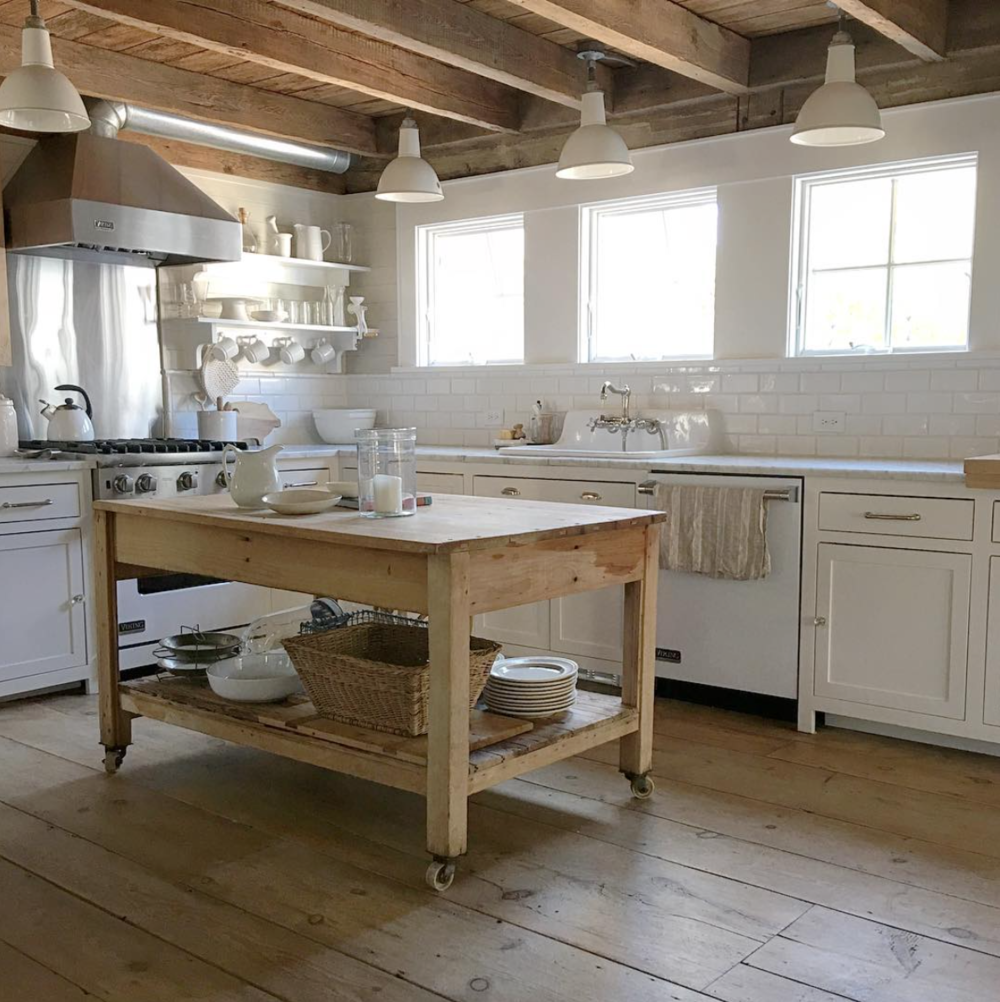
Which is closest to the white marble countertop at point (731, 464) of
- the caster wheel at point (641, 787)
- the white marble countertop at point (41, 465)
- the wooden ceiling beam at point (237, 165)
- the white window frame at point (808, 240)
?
the white marble countertop at point (41, 465)

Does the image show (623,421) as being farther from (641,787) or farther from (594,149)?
(641,787)

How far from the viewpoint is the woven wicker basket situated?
8.93 feet

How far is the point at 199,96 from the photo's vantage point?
4.96m

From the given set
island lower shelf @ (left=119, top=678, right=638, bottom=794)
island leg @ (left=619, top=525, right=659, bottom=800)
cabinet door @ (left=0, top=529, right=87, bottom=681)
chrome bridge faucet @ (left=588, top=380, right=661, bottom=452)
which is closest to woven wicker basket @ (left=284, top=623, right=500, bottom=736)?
island lower shelf @ (left=119, top=678, right=638, bottom=794)

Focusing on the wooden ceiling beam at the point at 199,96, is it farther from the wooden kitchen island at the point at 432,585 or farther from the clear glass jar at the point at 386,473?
the clear glass jar at the point at 386,473

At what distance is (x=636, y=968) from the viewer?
2.21 meters

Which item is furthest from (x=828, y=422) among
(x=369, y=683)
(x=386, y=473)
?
(x=369, y=683)

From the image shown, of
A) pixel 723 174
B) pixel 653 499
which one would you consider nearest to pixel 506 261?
pixel 723 174

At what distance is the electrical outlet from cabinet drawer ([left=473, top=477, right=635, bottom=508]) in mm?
889

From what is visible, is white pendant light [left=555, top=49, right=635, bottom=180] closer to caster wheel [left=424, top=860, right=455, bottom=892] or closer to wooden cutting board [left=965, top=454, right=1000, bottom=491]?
wooden cutting board [left=965, top=454, right=1000, bottom=491]

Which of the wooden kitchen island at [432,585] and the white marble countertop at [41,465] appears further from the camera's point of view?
the white marble countertop at [41,465]

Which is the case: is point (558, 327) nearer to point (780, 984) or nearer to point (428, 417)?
point (428, 417)

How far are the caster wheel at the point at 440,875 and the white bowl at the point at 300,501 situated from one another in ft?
3.29

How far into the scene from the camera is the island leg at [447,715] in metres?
2.48
